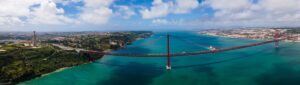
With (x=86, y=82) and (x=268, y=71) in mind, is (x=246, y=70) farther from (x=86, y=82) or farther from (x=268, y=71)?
(x=86, y=82)

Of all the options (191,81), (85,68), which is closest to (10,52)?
(85,68)

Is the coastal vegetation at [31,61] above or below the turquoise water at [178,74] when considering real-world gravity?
above

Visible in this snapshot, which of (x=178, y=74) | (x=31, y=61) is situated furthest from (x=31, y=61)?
(x=178, y=74)

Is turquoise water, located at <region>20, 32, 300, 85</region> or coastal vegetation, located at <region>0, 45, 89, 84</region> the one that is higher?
coastal vegetation, located at <region>0, 45, 89, 84</region>

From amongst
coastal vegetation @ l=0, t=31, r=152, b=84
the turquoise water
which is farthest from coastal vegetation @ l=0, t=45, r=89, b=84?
the turquoise water

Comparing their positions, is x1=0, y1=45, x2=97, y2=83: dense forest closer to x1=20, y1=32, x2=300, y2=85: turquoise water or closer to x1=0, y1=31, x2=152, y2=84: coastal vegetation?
x1=0, y1=31, x2=152, y2=84: coastal vegetation

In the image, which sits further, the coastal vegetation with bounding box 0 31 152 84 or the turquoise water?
the coastal vegetation with bounding box 0 31 152 84

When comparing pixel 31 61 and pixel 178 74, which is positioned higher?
pixel 31 61

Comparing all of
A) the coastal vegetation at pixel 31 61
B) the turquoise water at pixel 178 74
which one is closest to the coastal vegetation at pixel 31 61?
the coastal vegetation at pixel 31 61

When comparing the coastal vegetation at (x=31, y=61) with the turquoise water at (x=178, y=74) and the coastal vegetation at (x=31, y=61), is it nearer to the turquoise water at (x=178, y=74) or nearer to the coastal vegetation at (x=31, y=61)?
the coastal vegetation at (x=31, y=61)

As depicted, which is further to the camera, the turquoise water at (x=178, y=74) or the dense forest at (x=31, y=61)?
the dense forest at (x=31, y=61)

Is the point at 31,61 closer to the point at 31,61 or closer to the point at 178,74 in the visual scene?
the point at 31,61

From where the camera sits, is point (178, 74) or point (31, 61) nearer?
point (178, 74)
